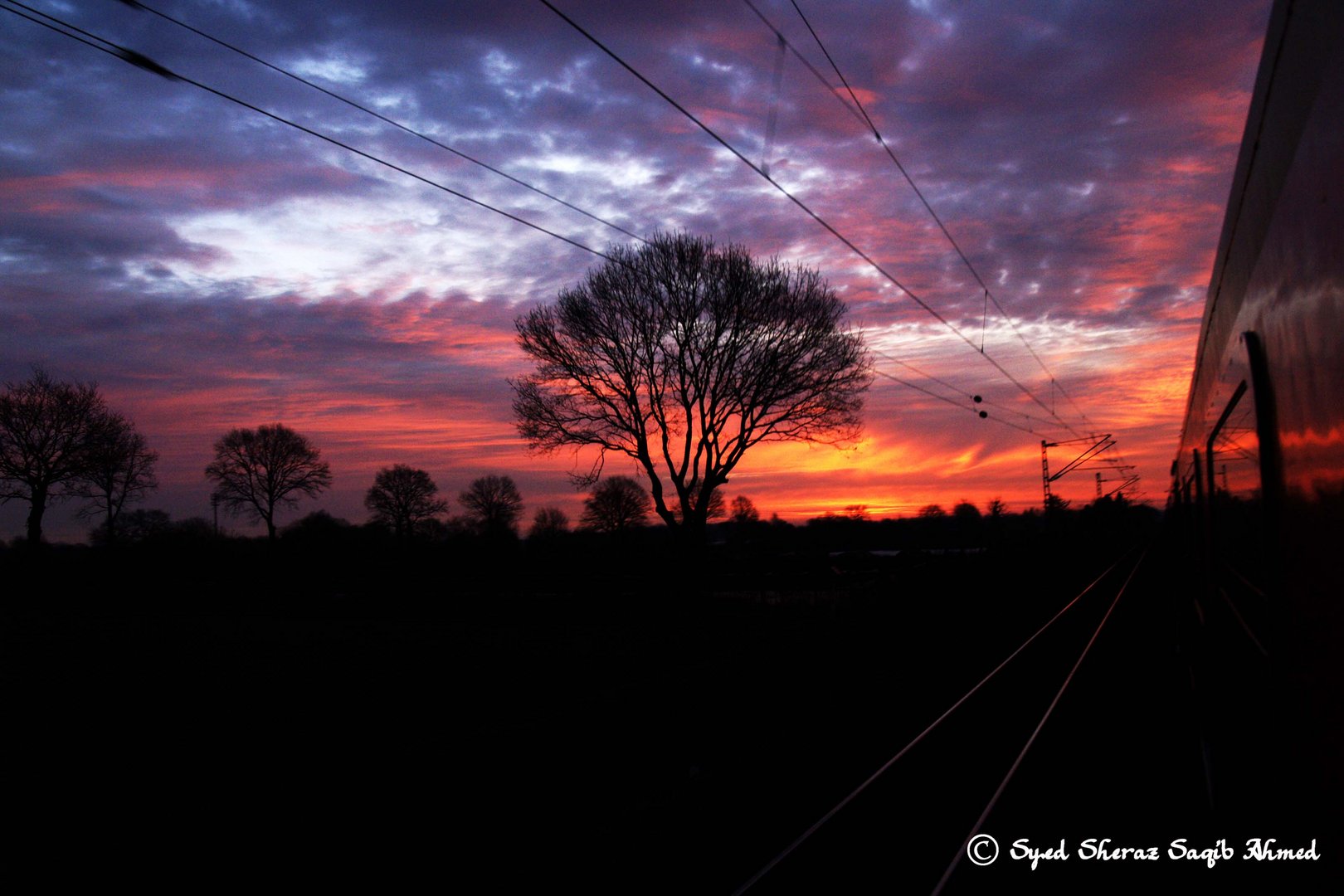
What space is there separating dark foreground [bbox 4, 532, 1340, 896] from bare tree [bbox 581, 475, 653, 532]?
4744 cm

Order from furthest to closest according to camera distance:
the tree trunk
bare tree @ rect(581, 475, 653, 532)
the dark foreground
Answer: bare tree @ rect(581, 475, 653, 532) < the tree trunk < the dark foreground

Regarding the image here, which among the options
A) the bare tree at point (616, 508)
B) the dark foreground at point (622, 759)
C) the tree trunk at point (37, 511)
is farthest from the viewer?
the bare tree at point (616, 508)

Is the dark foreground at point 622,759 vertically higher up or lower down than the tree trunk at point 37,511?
lower down

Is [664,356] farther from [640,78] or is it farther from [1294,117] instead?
[1294,117]

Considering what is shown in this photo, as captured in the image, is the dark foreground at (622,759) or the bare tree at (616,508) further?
the bare tree at (616,508)

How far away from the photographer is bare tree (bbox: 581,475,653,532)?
233 ft

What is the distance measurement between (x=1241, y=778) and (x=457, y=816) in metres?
5.91

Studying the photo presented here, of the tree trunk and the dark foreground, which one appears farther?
the tree trunk

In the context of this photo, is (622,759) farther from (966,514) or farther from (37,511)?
(966,514)

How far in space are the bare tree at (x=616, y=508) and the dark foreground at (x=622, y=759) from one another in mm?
47439

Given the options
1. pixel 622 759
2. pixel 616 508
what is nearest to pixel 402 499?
pixel 616 508

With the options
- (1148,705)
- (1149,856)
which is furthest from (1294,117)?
(1148,705)

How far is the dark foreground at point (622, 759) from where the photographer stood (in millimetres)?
6250

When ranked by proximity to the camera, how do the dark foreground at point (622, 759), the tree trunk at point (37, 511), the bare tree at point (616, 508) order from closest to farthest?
the dark foreground at point (622, 759) < the tree trunk at point (37, 511) < the bare tree at point (616, 508)
